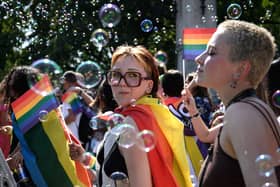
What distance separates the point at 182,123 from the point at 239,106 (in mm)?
1135

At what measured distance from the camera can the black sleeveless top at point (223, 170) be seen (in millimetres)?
2992

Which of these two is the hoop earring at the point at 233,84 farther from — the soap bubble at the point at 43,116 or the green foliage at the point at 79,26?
the green foliage at the point at 79,26

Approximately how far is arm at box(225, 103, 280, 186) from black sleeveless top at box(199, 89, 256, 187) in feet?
0.18

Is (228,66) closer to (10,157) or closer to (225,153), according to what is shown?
(225,153)

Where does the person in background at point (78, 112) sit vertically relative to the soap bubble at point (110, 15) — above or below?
below

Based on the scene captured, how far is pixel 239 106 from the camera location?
2.99m

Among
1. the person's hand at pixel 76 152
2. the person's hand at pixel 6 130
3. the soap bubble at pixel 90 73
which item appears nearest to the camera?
the person's hand at pixel 76 152

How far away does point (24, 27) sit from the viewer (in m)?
15.9

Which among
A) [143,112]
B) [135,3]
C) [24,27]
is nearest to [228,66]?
[143,112]

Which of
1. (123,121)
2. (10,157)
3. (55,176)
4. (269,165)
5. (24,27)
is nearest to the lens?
(269,165)

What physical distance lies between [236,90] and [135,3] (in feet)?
33.3

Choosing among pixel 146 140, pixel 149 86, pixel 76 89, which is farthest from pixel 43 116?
pixel 76 89

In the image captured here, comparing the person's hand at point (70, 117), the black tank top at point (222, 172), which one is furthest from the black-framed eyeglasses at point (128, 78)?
the person's hand at point (70, 117)

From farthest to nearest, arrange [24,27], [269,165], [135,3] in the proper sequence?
[24,27] → [135,3] → [269,165]
